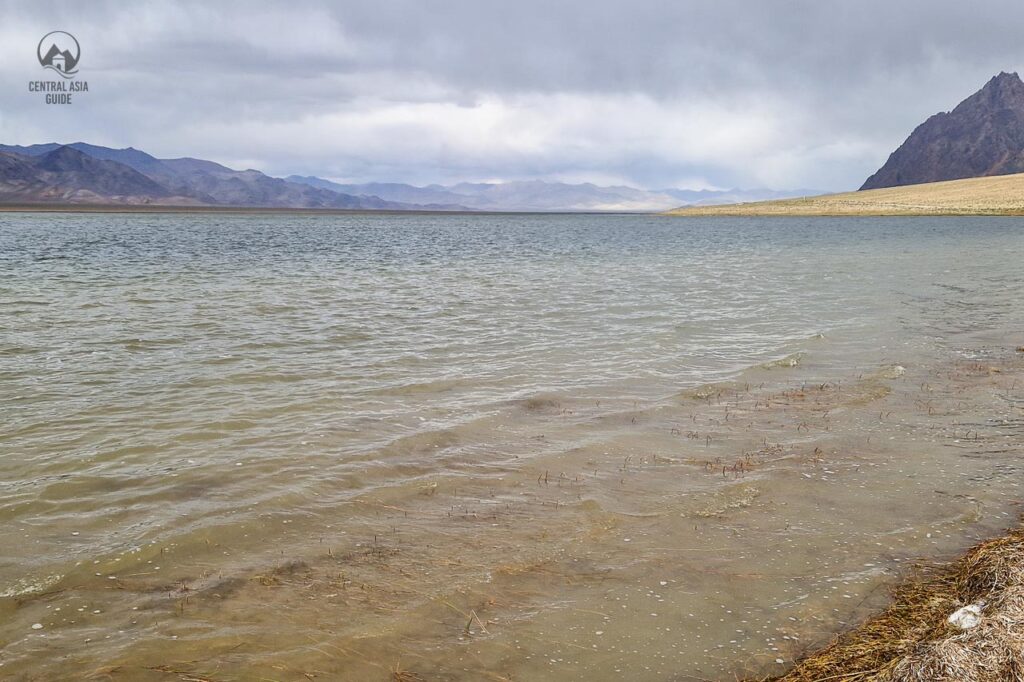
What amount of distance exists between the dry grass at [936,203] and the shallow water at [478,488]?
9387 cm

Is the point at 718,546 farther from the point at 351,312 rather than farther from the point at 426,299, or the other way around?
the point at 426,299

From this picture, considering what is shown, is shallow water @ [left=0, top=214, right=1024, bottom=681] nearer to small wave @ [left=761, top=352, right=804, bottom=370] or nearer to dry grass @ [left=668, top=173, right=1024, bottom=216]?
small wave @ [left=761, top=352, right=804, bottom=370]

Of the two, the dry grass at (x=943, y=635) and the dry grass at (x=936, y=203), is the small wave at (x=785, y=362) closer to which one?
the dry grass at (x=943, y=635)

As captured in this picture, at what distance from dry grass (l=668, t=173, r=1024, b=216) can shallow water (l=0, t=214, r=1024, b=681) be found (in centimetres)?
9387

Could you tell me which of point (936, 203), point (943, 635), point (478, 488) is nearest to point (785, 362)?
point (478, 488)

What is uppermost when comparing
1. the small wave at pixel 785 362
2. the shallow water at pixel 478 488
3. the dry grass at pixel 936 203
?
the dry grass at pixel 936 203

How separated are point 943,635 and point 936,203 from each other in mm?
124081

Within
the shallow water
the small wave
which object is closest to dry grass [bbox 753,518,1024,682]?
the shallow water

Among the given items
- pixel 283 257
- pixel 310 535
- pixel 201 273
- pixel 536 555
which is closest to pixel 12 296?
pixel 201 273

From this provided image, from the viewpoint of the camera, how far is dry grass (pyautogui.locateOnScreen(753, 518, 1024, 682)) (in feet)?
12.6

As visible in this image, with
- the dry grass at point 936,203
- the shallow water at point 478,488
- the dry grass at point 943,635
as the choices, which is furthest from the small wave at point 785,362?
the dry grass at point 936,203

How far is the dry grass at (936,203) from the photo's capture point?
306 feet

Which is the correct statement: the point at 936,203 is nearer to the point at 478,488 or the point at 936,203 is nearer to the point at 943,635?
the point at 478,488

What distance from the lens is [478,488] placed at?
7.83 metres
